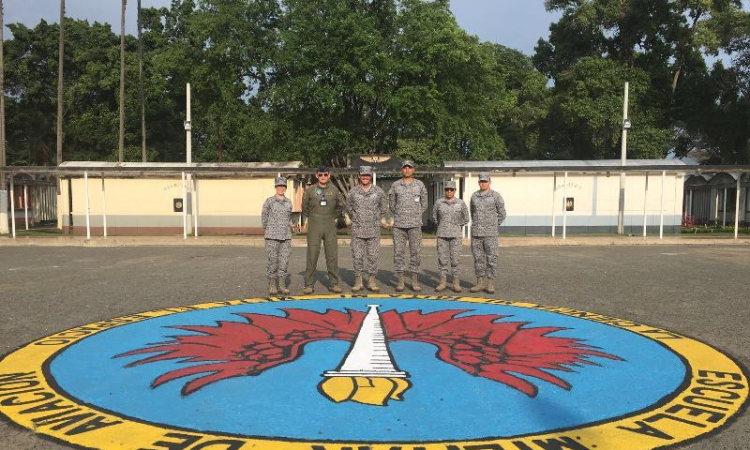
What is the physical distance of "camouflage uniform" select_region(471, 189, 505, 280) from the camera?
26.0 ft

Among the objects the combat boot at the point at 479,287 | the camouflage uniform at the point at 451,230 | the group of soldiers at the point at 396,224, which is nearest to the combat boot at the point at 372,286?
the group of soldiers at the point at 396,224

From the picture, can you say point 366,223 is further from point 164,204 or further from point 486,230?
point 164,204

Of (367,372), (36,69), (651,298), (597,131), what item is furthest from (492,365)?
(36,69)

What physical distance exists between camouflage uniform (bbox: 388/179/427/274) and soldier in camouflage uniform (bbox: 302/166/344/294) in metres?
0.93

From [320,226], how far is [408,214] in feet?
4.35

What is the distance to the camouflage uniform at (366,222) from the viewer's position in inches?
313

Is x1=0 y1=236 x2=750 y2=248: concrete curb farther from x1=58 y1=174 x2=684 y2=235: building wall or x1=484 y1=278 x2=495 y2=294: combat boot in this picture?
x1=484 y1=278 x2=495 y2=294: combat boot

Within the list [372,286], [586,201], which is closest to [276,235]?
[372,286]

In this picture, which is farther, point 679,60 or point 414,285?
point 679,60

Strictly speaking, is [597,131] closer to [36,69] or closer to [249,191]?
[249,191]

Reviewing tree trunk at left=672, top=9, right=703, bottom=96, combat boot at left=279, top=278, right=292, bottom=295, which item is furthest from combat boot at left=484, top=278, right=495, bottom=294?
tree trunk at left=672, top=9, right=703, bottom=96

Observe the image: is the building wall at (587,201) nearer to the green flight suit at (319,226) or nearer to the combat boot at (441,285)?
the combat boot at (441,285)

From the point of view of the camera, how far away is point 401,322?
5930 millimetres

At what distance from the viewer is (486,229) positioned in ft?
26.0
